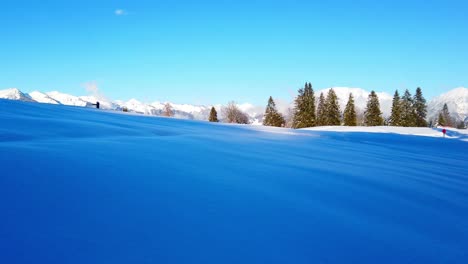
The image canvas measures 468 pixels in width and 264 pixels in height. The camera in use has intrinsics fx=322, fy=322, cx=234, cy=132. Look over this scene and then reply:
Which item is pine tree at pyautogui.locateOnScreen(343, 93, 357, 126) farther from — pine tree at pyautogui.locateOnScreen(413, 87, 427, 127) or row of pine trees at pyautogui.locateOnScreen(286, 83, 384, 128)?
pine tree at pyautogui.locateOnScreen(413, 87, 427, 127)

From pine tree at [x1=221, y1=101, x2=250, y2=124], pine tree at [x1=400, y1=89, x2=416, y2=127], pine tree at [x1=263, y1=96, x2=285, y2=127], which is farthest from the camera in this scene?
pine tree at [x1=221, y1=101, x2=250, y2=124]

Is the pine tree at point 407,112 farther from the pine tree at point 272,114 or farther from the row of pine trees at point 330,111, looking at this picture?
the pine tree at point 272,114

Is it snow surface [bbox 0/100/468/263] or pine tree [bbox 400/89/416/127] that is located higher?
pine tree [bbox 400/89/416/127]

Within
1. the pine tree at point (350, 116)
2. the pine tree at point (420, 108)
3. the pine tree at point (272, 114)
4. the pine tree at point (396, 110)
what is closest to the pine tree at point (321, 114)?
the pine tree at point (350, 116)

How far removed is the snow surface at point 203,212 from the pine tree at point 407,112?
1634 inches

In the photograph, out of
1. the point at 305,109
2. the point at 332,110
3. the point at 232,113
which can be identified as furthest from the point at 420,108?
the point at 232,113

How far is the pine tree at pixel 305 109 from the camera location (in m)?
39.4

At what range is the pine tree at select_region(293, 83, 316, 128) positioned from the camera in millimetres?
39438

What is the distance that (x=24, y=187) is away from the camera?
4.43 feet

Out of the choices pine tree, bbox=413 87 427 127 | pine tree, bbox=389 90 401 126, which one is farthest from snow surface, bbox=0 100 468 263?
pine tree, bbox=413 87 427 127

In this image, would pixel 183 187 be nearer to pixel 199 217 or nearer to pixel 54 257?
pixel 199 217

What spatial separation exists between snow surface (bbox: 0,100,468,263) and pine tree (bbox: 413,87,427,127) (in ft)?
142

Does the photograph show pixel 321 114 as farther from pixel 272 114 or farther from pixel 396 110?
pixel 396 110

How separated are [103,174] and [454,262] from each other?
1631mm
